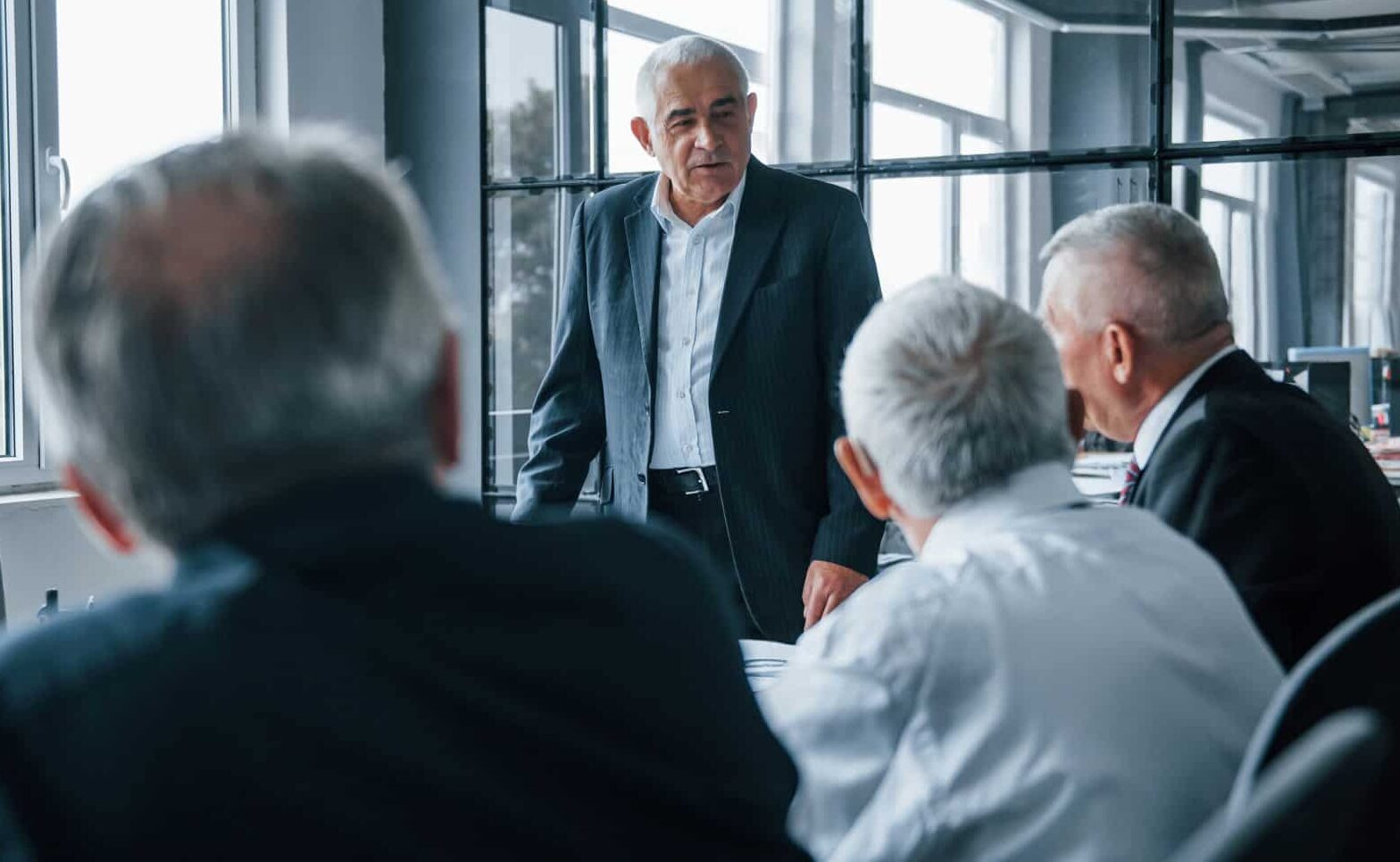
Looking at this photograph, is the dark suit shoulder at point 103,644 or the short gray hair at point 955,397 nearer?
the dark suit shoulder at point 103,644

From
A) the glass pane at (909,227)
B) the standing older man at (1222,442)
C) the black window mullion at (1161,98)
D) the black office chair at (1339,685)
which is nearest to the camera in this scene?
the black office chair at (1339,685)

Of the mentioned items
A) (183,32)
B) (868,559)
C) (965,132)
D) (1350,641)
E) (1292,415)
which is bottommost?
(868,559)

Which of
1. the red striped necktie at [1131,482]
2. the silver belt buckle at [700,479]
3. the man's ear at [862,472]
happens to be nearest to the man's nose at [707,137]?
the silver belt buckle at [700,479]

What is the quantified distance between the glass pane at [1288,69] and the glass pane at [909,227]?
70cm

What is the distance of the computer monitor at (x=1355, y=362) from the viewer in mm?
3855

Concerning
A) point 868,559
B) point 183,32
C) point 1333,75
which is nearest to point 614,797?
point 868,559

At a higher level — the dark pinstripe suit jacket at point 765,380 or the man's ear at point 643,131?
the man's ear at point 643,131

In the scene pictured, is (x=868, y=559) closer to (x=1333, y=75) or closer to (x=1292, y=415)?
(x=1292, y=415)

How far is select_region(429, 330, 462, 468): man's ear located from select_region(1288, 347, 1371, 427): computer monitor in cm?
351

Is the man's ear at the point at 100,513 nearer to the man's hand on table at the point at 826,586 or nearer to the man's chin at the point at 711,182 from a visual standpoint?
the man's hand on table at the point at 826,586

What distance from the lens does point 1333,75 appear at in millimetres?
3879

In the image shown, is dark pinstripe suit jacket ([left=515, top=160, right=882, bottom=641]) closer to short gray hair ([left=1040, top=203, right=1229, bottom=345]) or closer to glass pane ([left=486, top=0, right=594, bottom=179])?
short gray hair ([left=1040, top=203, right=1229, bottom=345])

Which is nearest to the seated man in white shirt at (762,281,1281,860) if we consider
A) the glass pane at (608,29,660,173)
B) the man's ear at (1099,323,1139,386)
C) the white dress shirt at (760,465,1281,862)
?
the white dress shirt at (760,465,1281,862)

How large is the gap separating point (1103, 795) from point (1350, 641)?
0.25 meters
